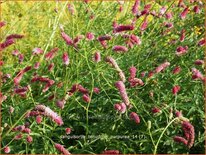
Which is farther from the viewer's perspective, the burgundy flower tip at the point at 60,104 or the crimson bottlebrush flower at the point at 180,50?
the crimson bottlebrush flower at the point at 180,50

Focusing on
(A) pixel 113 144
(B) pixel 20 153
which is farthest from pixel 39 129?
(A) pixel 113 144

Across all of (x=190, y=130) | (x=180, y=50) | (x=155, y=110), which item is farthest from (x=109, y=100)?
(x=190, y=130)

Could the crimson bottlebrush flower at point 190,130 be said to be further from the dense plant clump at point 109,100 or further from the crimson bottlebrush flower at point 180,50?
the crimson bottlebrush flower at point 180,50

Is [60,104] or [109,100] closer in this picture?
[60,104]

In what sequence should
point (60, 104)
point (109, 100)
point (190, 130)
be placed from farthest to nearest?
point (109, 100), point (60, 104), point (190, 130)

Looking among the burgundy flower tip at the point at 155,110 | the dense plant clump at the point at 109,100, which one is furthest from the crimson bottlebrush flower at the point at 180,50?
the burgundy flower tip at the point at 155,110

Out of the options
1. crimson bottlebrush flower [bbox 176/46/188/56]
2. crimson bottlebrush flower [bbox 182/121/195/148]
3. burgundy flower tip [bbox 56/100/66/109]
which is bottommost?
crimson bottlebrush flower [bbox 182/121/195/148]

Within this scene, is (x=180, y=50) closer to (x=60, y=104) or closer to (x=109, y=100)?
(x=109, y=100)

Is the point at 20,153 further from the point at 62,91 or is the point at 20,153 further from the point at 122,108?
the point at 122,108

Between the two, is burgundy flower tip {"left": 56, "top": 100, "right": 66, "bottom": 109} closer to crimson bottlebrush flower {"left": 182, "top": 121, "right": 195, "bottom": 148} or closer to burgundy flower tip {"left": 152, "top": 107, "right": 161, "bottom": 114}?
burgundy flower tip {"left": 152, "top": 107, "right": 161, "bottom": 114}

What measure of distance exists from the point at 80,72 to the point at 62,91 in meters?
0.21

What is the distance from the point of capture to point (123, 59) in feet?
8.73

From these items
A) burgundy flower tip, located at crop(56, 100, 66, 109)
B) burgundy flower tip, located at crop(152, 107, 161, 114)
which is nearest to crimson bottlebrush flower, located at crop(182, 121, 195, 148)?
burgundy flower tip, located at crop(152, 107, 161, 114)

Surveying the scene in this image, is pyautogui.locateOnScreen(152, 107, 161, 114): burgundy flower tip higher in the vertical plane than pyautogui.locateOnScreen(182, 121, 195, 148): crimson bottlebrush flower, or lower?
higher
